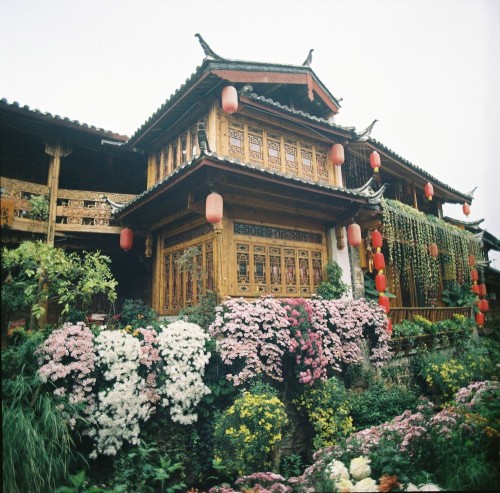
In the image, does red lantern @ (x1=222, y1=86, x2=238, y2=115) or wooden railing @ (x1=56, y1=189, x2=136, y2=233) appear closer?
red lantern @ (x1=222, y1=86, x2=238, y2=115)

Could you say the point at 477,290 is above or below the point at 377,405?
above

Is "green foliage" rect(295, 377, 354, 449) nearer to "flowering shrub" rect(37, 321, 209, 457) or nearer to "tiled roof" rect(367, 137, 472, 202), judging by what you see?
"flowering shrub" rect(37, 321, 209, 457)

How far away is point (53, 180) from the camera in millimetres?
9328

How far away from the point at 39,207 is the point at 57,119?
224 centimetres

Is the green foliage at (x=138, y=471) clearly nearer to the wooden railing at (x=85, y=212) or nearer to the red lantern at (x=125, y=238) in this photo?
the red lantern at (x=125, y=238)

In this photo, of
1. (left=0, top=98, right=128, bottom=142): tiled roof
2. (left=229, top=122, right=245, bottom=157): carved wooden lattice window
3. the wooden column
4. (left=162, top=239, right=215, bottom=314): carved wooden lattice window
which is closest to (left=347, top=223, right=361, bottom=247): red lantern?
(left=229, top=122, right=245, bottom=157): carved wooden lattice window

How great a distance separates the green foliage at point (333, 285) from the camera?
28.8 ft

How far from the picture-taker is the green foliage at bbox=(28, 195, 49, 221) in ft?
29.1

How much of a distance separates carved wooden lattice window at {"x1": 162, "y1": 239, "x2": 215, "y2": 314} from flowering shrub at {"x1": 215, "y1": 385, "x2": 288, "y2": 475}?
2.98 meters

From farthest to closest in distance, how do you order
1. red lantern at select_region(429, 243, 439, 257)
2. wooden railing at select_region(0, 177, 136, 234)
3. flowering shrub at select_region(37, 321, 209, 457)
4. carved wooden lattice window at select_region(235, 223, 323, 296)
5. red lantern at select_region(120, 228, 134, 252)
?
red lantern at select_region(429, 243, 439, 257), red lantern at select_region(120, 228, 134, 252), wooden railing at select_region(0, 177, 136, 234), carved wooden lattice window at select_region(235, 223, 323, 296), flowering shrub at select_region(37, 321, 209, 457)

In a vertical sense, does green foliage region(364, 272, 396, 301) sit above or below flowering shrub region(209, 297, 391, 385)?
above

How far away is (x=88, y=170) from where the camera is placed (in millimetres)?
11609

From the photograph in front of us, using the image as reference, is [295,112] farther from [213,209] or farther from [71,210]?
[71,210]

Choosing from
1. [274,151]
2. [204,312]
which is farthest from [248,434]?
[274,151]
